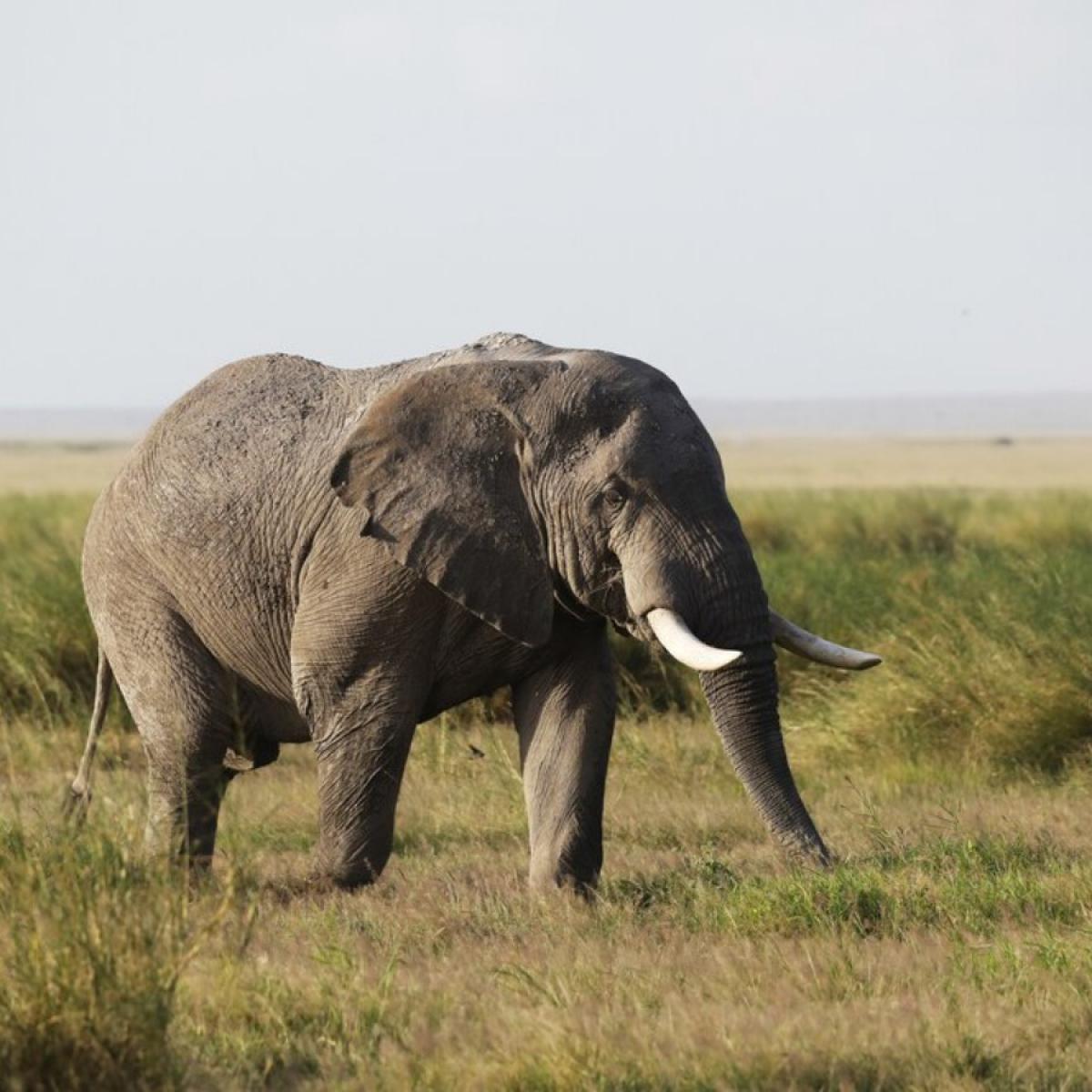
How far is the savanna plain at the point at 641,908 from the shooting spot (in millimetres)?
5199

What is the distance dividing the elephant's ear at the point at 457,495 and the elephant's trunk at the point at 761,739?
0.59 m

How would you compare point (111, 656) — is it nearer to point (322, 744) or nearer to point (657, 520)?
point (322, 744)

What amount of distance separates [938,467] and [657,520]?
70.4 meters

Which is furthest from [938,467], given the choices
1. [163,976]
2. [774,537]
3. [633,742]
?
[163,976]

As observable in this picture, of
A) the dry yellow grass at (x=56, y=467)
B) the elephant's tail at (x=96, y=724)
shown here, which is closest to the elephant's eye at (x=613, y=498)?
the elephant's tail at (x=96, y=724)

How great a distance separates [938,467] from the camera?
250ft

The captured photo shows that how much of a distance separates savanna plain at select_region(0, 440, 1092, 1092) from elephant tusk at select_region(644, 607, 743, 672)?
2.61 feet

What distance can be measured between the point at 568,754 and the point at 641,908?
1.76 feet

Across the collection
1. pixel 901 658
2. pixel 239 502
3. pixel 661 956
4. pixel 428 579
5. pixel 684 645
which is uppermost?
pixel 239 502

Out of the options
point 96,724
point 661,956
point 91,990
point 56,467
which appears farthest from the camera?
point 56,467

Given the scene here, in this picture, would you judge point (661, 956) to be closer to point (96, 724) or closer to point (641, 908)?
point (641, 908)

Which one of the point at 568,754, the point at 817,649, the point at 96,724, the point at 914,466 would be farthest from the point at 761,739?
the point at 914,466

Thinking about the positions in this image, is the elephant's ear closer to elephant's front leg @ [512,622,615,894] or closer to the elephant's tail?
elephant's front leg @ [512,622,615,894]

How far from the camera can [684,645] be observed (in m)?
6.78
